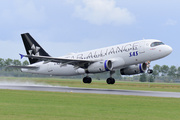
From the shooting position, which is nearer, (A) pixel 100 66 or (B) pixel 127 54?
(B) pixel 127 54

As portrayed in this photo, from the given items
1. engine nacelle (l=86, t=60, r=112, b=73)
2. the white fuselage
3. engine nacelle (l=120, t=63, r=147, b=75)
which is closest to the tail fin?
the white fuselage

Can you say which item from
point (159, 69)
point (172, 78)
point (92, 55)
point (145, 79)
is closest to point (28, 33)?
point (92, 55)

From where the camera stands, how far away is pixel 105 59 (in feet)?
135

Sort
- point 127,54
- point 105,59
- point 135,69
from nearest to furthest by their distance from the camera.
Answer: point 127,54
point 105,59
point 135,69

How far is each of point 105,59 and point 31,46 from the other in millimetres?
16433

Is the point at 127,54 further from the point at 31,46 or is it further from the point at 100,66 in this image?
the point at 31,46

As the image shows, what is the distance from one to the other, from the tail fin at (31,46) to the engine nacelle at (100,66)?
12.1 meters

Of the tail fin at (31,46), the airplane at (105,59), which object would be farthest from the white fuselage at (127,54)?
the tail fin at (31,46)

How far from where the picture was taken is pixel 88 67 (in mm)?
41812

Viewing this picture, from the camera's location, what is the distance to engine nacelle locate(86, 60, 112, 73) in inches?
1549

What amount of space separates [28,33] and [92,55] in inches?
604

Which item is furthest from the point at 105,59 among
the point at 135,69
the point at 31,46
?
the point at 31,46

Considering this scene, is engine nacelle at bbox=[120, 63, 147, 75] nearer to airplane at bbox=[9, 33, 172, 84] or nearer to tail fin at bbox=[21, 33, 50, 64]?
airplane at bbox=[9, 33, 172, 84]

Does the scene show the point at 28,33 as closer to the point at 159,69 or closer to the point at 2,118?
the point at 2,118
